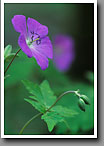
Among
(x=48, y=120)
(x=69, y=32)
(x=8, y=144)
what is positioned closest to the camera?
(x=48, y=120)

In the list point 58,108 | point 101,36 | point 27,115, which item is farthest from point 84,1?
A: point 27,115

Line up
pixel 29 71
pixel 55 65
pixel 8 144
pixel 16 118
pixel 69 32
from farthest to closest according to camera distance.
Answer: pixel 69 32 < pixel 55 65 < pixel 29 71 < pixel 16 118 < pixel 8 144

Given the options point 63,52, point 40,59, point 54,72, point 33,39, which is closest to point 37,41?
point 33,39

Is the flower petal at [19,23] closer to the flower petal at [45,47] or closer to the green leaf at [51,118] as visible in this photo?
the flower petal at [45,47]

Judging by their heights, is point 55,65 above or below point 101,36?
below

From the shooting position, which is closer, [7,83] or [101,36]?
[101,36]

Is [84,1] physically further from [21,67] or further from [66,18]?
[66,18]

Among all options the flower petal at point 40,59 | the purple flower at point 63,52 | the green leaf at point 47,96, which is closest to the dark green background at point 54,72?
the purple flower at point 63,52
